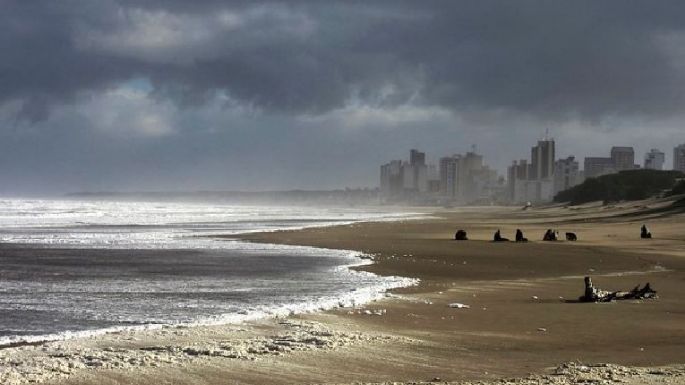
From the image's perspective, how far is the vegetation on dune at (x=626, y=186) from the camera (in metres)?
114

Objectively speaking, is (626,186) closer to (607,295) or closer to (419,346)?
(607,295)

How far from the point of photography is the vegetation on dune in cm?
11375

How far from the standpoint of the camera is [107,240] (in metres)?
38.4

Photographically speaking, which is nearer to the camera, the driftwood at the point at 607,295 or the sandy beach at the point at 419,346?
the sandy beach at the point at 419,346

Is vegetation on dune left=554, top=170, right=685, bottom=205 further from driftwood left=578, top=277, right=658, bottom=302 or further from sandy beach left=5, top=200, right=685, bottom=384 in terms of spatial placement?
sandy beach left=5, top=200, right=685, bottom=384

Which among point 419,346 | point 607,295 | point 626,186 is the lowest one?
point 419,346

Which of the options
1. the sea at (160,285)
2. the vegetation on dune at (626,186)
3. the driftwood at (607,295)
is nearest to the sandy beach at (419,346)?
the driftwood at (607,295)

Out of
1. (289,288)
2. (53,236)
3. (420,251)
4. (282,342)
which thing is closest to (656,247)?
(420,251)

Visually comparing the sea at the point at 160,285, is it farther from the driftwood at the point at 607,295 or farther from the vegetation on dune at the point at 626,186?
the vegetation on dune at the point at 626,186

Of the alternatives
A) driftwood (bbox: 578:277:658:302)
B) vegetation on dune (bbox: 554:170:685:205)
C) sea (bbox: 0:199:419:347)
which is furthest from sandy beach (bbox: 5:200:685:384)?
vegetation on dune (bbox: 554:170:685:205)

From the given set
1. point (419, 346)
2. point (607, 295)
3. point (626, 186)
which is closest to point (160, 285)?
point (419, 346)

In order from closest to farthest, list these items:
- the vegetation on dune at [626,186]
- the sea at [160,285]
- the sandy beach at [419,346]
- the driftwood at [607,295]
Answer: the sandy beach at [419,346], the sea at [160,285], the driftwood at [607,295], the vegetation on dune at [626,186]

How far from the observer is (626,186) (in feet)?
402

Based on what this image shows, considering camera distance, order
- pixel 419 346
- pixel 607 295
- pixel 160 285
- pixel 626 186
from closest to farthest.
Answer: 1. pixel 419 346
2. pixel 607 295
3. pixel 160 285
4. pixel 626 186
